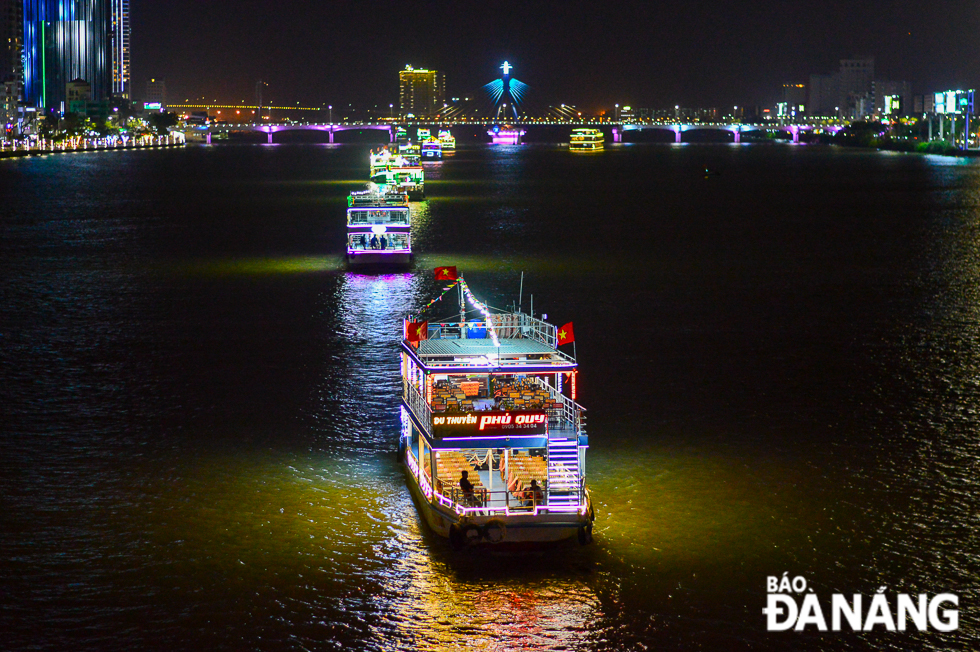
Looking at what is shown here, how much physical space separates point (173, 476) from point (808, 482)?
9868 millimetres

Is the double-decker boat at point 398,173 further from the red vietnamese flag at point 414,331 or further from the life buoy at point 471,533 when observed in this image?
the life buoy at point 471,533

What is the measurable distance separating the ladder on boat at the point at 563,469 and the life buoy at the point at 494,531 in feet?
2.49

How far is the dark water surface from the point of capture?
14.5 meters

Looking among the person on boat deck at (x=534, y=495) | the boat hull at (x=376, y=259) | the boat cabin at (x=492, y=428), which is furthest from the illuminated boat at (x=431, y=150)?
the person on boat deck at (x=534, y=495)

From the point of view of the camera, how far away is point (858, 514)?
17.6 meters

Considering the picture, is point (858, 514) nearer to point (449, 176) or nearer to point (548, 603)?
point (548, 603)

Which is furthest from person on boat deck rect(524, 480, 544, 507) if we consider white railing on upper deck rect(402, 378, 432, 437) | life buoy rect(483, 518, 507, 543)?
white railing on upper deck rect(402, 378, 432, 437)

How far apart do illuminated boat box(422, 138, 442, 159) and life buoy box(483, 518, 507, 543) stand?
501ft

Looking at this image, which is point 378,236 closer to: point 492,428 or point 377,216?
point 377,216

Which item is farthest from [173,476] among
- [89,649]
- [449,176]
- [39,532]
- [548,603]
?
[449,176]

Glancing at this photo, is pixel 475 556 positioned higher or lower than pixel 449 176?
lower

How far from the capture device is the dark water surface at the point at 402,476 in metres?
14.5

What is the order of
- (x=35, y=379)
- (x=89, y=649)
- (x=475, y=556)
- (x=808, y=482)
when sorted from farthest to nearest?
(x=35, y=379) → (x=808, y=482) → (x=475, y=556) → (x=89, y=649)

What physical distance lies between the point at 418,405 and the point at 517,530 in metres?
2.92
